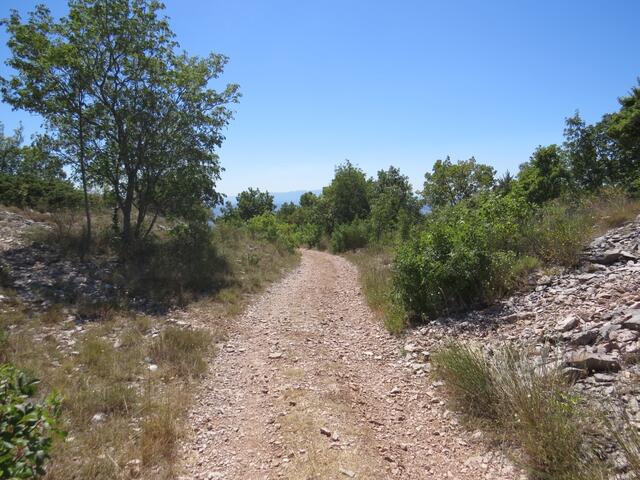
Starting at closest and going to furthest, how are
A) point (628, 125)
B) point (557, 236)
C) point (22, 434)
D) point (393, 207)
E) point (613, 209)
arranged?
point (22, 434) < point (557, 236) < point (613, 209) < point (628, 125) < point (393, 207)

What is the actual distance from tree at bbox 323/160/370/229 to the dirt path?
31.5 metres

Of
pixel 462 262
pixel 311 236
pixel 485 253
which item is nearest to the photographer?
pixel 462 262

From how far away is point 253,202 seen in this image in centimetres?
6456

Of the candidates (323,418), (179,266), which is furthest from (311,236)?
(323,418)

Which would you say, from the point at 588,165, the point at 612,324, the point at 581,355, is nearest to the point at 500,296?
the point at 612,324

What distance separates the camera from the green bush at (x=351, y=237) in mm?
28888

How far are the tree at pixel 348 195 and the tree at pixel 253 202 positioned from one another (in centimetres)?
2533

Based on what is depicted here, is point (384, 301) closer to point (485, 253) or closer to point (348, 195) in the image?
point (485, 253)

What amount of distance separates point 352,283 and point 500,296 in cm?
769

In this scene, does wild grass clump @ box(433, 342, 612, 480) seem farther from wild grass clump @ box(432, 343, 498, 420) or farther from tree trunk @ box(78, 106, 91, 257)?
tree trunk @ box(78, 106, 91, 257)

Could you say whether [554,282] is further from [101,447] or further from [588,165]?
[588,165]

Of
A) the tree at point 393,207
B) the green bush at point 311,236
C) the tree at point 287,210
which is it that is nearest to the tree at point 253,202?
the tree at point 287,210

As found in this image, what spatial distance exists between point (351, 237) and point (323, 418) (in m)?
24.8

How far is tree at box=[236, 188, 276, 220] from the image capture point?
6354 cm
